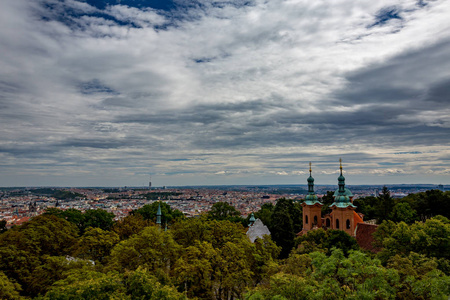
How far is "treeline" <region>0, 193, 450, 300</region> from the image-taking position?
14633mm

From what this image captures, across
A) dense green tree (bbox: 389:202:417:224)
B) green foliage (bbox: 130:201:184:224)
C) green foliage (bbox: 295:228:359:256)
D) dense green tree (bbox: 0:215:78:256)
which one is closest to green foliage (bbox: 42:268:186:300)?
dense green tree (bbox: 0:215:78:256)

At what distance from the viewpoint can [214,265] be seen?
910 inches

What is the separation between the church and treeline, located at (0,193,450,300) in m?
5.66

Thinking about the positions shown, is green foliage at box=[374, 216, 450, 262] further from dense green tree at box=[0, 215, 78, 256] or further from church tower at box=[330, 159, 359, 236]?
dense green tree at box=[0, 215, 78, 256]

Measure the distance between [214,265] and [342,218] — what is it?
783 inches

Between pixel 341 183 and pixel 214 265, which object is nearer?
pixel 214 265

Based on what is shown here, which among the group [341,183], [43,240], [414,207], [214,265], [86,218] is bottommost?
[214,265]

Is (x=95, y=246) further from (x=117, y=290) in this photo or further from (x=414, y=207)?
(x=414, y=207)

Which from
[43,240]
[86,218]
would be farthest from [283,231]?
[86,218]

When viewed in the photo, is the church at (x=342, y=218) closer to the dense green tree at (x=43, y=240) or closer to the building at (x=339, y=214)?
the building at (x=339, y=214)

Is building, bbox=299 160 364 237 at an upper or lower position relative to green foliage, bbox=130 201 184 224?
upper

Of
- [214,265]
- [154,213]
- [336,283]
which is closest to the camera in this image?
[336,283]

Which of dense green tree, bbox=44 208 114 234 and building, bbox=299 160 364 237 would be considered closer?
building, bbox=299 160 364 237

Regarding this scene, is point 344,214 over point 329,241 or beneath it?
over
